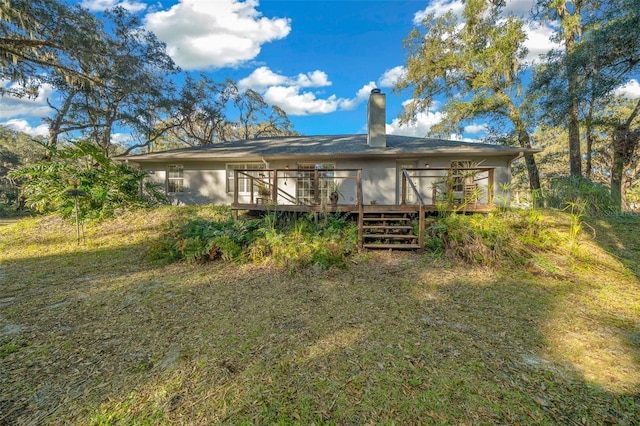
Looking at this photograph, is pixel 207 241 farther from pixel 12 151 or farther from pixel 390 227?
pixel 12 151

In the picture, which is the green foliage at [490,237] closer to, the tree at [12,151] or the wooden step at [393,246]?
the wooden step at [393,246]

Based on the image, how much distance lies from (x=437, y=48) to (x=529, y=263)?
12.9 metres

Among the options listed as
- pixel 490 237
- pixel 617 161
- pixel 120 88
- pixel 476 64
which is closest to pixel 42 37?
pixel 120 88

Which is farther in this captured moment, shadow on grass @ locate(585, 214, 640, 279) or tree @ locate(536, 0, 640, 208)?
tree @ locate(536, 0, 640, 208)

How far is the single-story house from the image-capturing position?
920 centimetres

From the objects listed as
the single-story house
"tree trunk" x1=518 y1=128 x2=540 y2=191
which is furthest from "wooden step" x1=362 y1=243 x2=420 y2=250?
"tree trunk" x1=518 y1=128 x2=540 y2=191

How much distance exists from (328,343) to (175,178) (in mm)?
10524

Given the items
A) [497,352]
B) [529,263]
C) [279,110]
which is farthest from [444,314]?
[279,110]

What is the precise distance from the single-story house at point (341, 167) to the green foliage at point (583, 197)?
1.33m

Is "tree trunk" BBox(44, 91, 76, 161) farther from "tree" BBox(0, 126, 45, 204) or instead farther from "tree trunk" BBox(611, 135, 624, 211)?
→ "tree trunk" BBox(611, 135, 624, 211)


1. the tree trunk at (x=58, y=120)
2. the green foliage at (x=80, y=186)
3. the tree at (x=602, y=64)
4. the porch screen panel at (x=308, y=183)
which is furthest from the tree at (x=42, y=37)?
the tree at (x=602, y=64)

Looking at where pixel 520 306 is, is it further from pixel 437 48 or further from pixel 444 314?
pixel 437 48

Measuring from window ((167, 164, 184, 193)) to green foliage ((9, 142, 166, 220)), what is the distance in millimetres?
1760

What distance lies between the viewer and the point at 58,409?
1.81m
